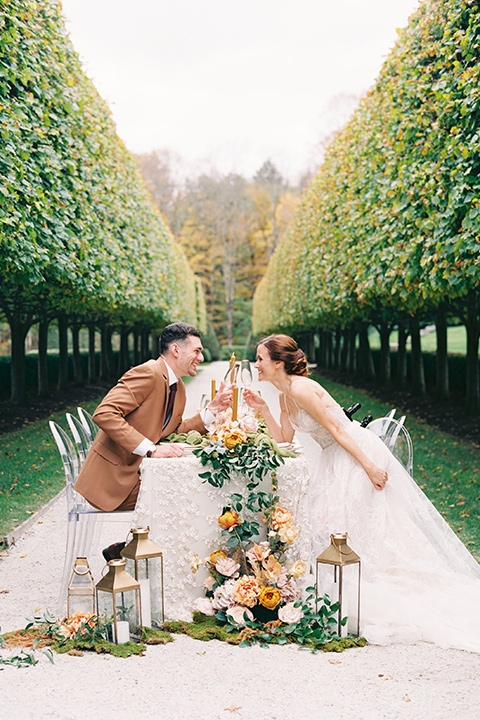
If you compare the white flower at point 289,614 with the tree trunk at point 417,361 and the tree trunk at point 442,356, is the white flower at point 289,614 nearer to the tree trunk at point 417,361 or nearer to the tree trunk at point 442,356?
the tree trunk at point 442,356

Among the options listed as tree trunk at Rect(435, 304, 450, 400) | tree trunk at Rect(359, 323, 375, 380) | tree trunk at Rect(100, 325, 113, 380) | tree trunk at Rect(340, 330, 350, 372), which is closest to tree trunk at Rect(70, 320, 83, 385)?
tree trunk at Rect(100, 325, 113, 380)

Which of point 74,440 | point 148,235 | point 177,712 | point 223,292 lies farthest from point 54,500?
point 223,292

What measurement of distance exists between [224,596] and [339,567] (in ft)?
2.44

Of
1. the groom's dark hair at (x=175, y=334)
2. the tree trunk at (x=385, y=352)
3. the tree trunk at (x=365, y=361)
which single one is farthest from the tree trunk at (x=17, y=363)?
the groom's dark hair at (x=175, y=334)

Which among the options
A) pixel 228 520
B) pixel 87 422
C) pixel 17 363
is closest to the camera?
pixel 228 520

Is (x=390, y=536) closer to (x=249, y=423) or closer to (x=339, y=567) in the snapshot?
(x=339, y=567)

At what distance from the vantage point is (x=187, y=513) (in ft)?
14.0

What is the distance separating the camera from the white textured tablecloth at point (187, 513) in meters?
4.25

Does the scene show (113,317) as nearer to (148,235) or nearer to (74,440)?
(148,235)

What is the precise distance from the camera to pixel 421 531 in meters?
4.80

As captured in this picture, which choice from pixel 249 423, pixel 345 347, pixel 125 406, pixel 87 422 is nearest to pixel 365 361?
pixel 345 347

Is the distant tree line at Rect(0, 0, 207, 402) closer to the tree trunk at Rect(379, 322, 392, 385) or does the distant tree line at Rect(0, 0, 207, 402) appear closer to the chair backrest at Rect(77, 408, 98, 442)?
the chair backrest at Rect(77, 408, 98, 442)

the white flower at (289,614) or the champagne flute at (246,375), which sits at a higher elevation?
the champagne flute at (246,375)

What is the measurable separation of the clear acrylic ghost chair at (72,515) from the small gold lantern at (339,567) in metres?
1.51
